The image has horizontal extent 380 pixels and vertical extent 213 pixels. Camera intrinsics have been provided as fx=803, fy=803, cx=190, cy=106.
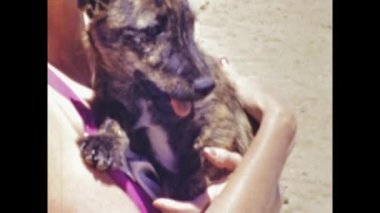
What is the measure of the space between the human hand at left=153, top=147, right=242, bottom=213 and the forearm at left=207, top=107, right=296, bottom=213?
0.05 ft

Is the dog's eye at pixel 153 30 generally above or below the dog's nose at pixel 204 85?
above

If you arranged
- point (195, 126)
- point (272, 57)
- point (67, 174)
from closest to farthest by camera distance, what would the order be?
1. point (67, 174)
2. point (195, 126)
3. point (272, 57)

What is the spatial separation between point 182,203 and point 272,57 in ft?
1.69

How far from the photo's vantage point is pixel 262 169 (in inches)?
86.7

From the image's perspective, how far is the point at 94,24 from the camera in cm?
207

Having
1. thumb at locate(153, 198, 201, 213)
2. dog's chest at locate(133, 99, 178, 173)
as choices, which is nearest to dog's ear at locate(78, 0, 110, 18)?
dog's chest at locate(133, 99, 178, 173)

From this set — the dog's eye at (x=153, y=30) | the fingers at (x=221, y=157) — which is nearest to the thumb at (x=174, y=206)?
the fingers at (x=221, y=157)

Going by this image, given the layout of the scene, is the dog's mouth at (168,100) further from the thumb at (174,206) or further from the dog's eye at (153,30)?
the thumb at (174,206)

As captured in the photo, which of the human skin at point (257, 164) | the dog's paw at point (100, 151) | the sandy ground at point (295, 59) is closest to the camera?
the dog's paw at point (100, 151)

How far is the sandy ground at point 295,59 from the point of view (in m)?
2.25

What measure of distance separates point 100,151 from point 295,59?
2.19 feet
